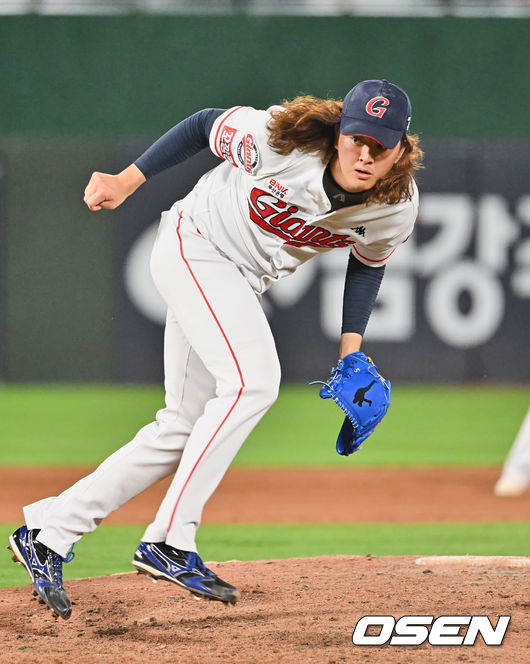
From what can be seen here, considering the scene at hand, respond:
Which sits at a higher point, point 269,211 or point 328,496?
point 269,211

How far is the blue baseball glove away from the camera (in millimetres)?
3457

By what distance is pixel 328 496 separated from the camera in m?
6.58

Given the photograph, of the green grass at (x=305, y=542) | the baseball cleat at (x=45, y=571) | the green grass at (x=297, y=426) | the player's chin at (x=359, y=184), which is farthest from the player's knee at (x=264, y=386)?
the green grass at (x=297, y=426)

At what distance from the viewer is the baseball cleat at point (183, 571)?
3.25 metres

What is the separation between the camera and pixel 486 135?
1195 cm

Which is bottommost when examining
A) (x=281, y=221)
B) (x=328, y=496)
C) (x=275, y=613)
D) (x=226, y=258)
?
(x=328, y=496)

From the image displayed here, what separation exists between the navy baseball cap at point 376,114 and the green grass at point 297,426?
15.4ft

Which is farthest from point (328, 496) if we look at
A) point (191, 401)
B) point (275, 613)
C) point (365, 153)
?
point (365, 153)

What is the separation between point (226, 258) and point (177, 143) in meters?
0.41

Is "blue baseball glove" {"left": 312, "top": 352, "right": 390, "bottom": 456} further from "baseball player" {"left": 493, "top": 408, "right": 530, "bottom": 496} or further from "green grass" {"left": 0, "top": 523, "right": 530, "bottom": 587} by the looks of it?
"green grass" {"left": 0, "top": 523, "right": 530, "bottom": 587}

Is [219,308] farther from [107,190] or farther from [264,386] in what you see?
[107,190]

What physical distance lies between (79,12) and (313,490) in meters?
6.89

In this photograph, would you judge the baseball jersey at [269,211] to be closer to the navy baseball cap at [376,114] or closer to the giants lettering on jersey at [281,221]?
the giants lettering on jersey at [281,221]

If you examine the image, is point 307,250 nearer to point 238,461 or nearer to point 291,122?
point 291,122
